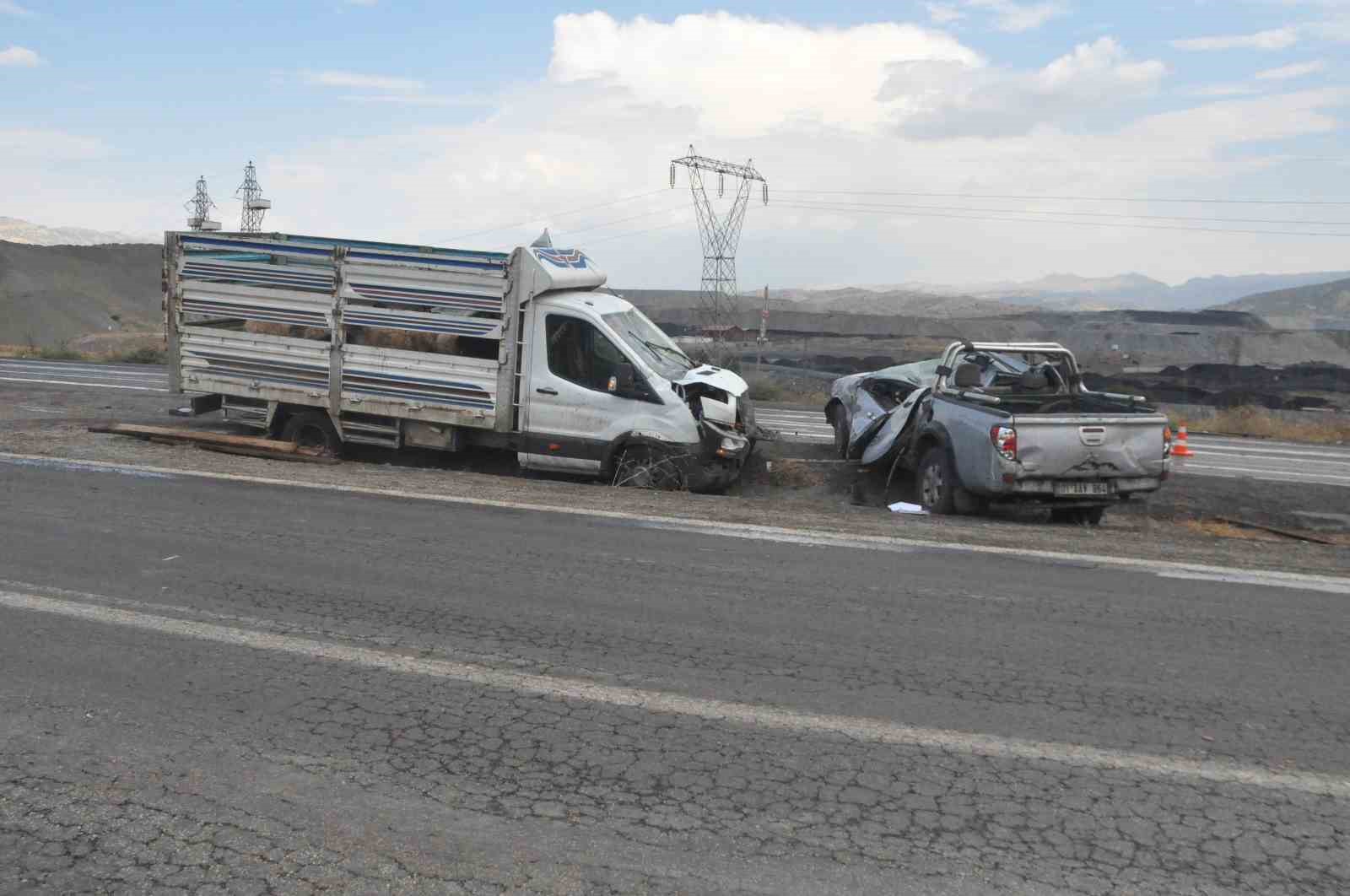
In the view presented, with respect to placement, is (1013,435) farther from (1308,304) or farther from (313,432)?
(1308,304)

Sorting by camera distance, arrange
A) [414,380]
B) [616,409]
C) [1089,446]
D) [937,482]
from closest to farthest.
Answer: [1089,446], [937,482], [616,409], [414,380]

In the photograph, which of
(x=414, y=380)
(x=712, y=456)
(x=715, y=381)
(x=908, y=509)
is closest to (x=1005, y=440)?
(x=908, y=509)

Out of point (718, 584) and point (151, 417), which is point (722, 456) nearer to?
point (718, 584)

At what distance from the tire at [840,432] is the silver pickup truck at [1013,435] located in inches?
14.4

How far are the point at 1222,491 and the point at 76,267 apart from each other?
7971 centimetres

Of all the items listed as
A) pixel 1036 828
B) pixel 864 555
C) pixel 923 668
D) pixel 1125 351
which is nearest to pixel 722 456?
pixel 864 555

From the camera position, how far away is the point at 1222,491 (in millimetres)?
13125

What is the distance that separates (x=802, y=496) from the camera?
1248 centimetres

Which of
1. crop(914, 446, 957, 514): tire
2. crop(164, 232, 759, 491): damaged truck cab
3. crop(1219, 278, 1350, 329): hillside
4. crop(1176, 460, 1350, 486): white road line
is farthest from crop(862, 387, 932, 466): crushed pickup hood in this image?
crop(1219, 278, 1350, 329): hillside

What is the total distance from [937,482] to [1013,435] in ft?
4.14

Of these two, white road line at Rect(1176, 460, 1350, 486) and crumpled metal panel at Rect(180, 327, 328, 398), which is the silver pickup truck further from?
crumpled metal panel at Rect(180, 327, 328, 398)

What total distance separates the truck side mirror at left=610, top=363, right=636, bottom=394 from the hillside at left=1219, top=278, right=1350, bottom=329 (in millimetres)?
70188

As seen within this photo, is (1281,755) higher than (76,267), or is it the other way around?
(76,267)

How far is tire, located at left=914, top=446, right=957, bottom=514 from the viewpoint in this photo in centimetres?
1070
